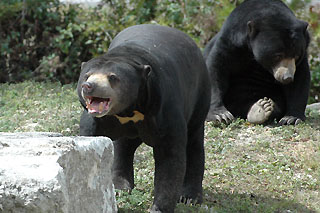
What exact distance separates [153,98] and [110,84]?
43 centimetres

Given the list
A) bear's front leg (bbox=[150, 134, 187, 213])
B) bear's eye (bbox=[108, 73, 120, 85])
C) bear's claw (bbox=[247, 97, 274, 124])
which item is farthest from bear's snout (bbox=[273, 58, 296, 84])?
bear's eye (bbox=[108, 73, 120, 85])

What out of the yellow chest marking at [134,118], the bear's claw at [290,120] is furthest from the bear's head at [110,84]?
the bear's claw at [290,120]

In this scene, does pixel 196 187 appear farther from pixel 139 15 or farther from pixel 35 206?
pixel 139 15

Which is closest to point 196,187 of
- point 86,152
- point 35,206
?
point 86,152

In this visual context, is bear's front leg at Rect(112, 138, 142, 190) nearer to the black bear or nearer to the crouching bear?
the crouching bear

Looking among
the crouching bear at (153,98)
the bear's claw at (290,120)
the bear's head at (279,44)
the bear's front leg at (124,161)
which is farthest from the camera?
the bear's claw at (290,120)

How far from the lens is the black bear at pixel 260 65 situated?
789 cm

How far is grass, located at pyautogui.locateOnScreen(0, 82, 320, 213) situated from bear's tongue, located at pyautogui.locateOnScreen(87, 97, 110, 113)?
0.92 m

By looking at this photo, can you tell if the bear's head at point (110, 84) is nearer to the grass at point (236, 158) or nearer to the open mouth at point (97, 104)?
the open mouth at point (97, 104)

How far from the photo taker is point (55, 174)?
10.1 ft

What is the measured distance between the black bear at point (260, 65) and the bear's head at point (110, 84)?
12.6 ft

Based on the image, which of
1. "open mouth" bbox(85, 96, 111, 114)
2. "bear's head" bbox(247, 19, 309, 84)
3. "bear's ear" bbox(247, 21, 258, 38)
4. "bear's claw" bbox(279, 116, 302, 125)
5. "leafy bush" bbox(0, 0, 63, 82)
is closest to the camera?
"open mouth" bbox(85, 96, 111, 114)

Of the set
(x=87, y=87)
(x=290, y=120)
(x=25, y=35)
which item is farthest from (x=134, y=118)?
(x=25, y=35)

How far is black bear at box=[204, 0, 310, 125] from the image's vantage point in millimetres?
7887
